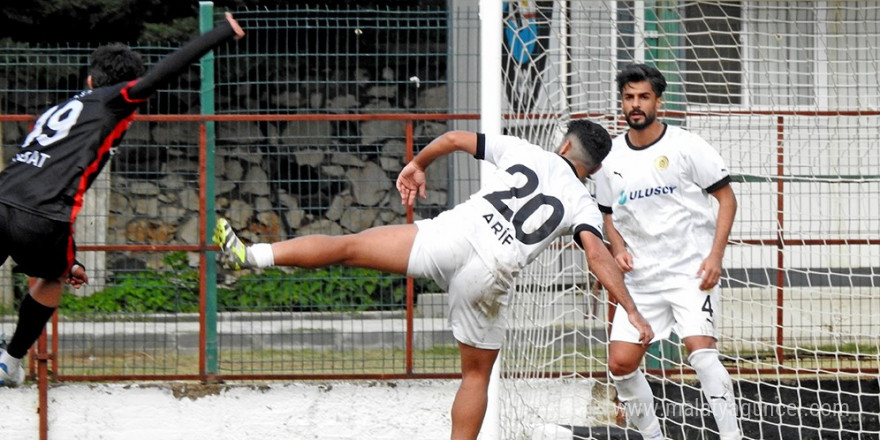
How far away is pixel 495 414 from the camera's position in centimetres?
684

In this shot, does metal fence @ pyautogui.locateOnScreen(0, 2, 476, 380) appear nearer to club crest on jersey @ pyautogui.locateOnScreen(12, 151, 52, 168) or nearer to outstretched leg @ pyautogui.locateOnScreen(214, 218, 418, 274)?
club crest on jersey @ pyautogui.locateOnScreen(12, 151, 52, 168)

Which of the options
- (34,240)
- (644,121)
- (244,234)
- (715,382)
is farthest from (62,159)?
(715,382)

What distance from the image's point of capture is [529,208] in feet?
19.8

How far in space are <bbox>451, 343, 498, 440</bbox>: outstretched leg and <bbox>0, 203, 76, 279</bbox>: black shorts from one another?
7.34 feet

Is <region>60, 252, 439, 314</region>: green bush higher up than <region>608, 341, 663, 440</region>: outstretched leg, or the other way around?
<region>60, 252, 439, 314</region>: green bush

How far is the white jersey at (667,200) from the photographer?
21.7 ft

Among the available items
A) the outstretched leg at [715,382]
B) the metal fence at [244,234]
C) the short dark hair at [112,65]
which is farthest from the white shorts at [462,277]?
the metal fence at [244,234]

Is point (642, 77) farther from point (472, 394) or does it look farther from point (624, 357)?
point (472, 394)

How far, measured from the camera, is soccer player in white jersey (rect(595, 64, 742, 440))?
21.5ft

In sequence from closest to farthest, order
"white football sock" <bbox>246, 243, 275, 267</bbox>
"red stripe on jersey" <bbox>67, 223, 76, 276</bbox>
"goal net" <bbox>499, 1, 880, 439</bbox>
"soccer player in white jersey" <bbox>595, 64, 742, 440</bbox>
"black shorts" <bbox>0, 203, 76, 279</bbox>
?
"white football sock" <bbox>246, 243, 275, 267</bbox>
"black shorts" <bbox>0, 203, 76, 279</bbox>
"soccer player in white jersey" <bbox>595, 64, 742, 440</bbox>
"red stripe on jersey" <bbox>67, 223, 76, 276</bbox>
"goal net" <bbox>499, 1, 880, 439</bbox>

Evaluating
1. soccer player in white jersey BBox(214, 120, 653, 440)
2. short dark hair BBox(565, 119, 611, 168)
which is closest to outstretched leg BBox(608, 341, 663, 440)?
soccer player in white jersey BBox(214, 120, 653, 440)

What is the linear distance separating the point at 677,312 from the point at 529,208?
1.20m

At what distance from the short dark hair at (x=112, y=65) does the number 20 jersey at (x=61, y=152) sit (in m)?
0.11

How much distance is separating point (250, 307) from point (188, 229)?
710 millimetres
